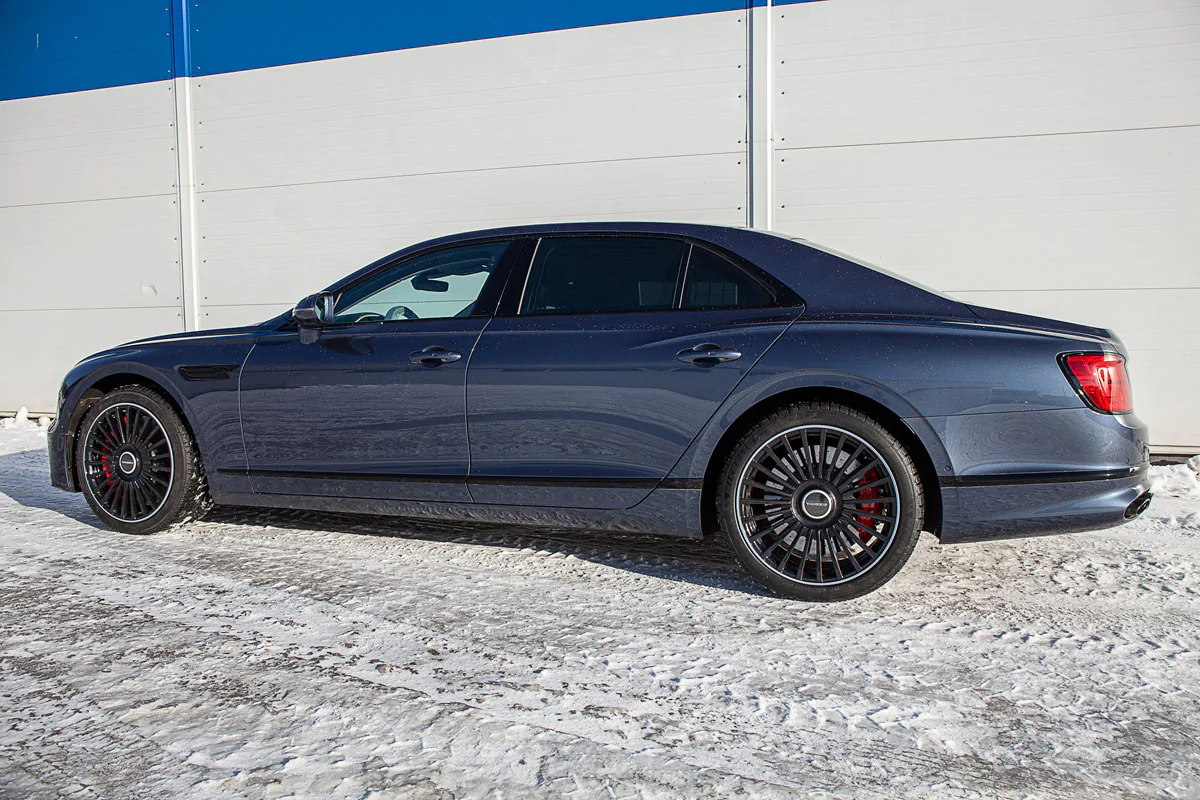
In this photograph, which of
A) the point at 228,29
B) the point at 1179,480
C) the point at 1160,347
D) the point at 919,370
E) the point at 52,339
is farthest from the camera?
the point at 52,339

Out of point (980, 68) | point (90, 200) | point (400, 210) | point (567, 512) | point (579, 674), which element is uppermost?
point (980, 68)

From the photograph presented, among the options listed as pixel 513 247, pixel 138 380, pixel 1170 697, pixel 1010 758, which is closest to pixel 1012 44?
pixel 513 247

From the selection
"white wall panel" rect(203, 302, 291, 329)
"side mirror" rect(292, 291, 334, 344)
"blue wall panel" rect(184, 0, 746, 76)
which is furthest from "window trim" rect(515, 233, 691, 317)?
"white wall panel" rect(203, 302, 291, 329)

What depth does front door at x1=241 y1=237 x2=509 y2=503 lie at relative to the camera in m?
3.80

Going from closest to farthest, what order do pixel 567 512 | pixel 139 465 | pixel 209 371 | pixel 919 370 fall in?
pixel 919 370, pixel 567 512, pixel 209 371, pixel 139 465

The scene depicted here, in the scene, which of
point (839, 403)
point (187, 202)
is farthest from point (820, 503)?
point (187, 202)

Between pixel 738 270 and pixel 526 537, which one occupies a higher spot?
pixel 738 270

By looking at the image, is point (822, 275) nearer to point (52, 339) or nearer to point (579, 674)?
point (579, 674)

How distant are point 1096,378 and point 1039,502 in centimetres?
47

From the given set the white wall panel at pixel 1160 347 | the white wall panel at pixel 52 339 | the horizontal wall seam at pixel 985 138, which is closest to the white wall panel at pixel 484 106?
the horizontal wall seam at pixel 985 138

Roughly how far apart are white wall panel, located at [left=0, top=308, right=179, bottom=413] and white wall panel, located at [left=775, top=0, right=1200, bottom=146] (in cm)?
594

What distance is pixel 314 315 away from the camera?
161 inches

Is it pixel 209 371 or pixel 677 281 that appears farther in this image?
pixel 209 371

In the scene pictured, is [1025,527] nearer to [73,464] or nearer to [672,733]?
[672,733]
